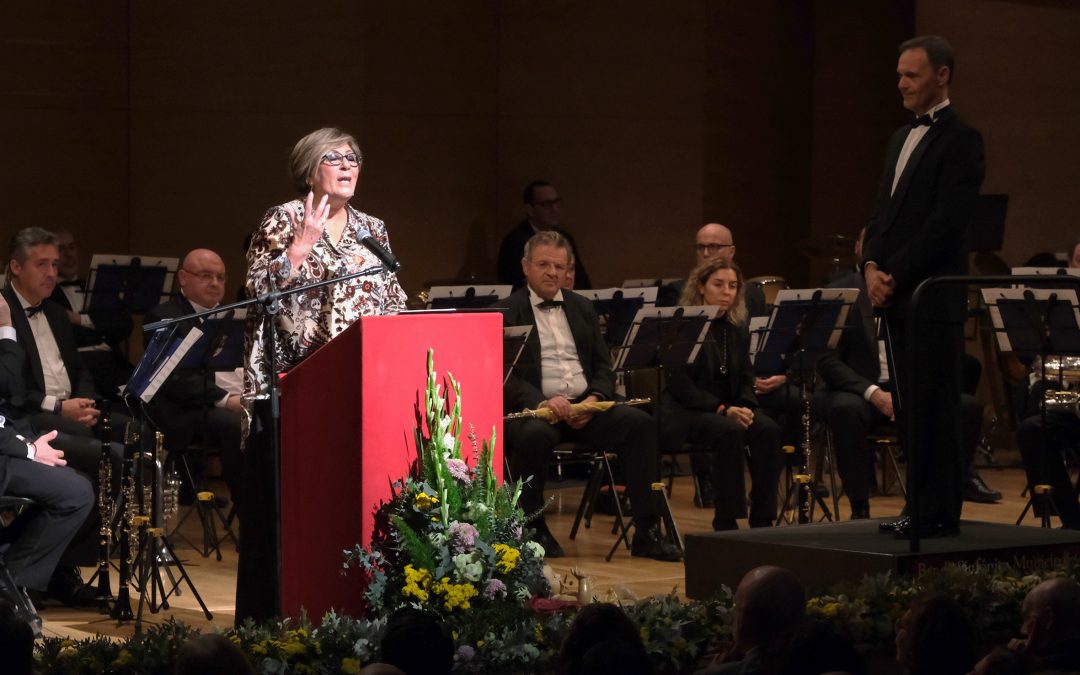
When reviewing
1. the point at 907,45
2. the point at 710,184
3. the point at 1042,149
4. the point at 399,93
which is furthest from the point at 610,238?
the point at 907,45

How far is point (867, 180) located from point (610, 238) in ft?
6.82

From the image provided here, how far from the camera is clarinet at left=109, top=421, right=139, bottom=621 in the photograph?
18.9 ft

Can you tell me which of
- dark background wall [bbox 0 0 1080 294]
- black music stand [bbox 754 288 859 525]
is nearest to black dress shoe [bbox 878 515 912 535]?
black music stand [bbox 754 288 859 525]

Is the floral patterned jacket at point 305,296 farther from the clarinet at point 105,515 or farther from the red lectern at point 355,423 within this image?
the clarinet at point 105,515

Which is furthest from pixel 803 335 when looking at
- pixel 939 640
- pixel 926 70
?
pixel 939 640

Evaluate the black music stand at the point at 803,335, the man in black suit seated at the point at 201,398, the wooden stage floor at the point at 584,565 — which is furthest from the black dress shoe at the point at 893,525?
the man in black suit seated at the point at 201,398

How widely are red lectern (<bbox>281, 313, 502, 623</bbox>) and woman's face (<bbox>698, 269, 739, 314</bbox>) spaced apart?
126 inches

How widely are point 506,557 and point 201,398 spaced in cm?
350

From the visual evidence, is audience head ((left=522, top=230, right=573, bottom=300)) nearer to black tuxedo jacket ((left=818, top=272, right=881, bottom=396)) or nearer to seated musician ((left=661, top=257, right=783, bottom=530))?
seated musician ((left=661, top=257, right=783, bottom=530))

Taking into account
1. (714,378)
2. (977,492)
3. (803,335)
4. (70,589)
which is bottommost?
(70,589)

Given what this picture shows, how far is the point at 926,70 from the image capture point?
4961mm

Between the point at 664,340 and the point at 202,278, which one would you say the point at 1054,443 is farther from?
the point at 202,278

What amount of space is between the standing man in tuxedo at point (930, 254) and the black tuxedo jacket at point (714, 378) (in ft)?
8.02

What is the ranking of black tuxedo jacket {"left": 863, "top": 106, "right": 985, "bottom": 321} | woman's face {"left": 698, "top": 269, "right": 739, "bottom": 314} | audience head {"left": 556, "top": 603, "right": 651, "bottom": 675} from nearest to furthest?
audience head {"left": 556, "top": 603, "right": 651, "bottom": 675} < black tuxedo jacket {"left": 863, "top": 106, "right": 985, "bottom": 321} < woman's face {"left": 698, "top": 269, "right": 739, "bottom": 314}
